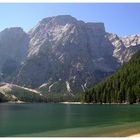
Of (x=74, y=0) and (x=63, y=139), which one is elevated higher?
(x=74, y=0)

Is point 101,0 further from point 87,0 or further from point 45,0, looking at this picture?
point 45,0

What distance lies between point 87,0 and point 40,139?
1877 centimetres

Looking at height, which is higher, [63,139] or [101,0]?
[101,0]

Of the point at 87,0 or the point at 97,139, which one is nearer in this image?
the point at 97,139

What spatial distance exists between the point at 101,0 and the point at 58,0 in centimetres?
577

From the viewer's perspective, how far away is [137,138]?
4447 cm

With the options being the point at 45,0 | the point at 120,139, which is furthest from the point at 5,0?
the point at 120,139

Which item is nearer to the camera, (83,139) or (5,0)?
(83,139)

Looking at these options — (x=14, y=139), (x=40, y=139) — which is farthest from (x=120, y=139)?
(x=14, y=139)

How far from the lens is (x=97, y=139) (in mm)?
44875

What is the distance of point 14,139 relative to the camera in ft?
157

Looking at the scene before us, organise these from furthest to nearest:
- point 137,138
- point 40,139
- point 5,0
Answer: point 5,0
point 40,139
point 137,138

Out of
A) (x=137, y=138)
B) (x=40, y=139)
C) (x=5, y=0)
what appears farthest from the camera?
(x=5, y=0)

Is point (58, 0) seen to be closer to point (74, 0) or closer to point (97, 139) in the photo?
point (74, 0)
